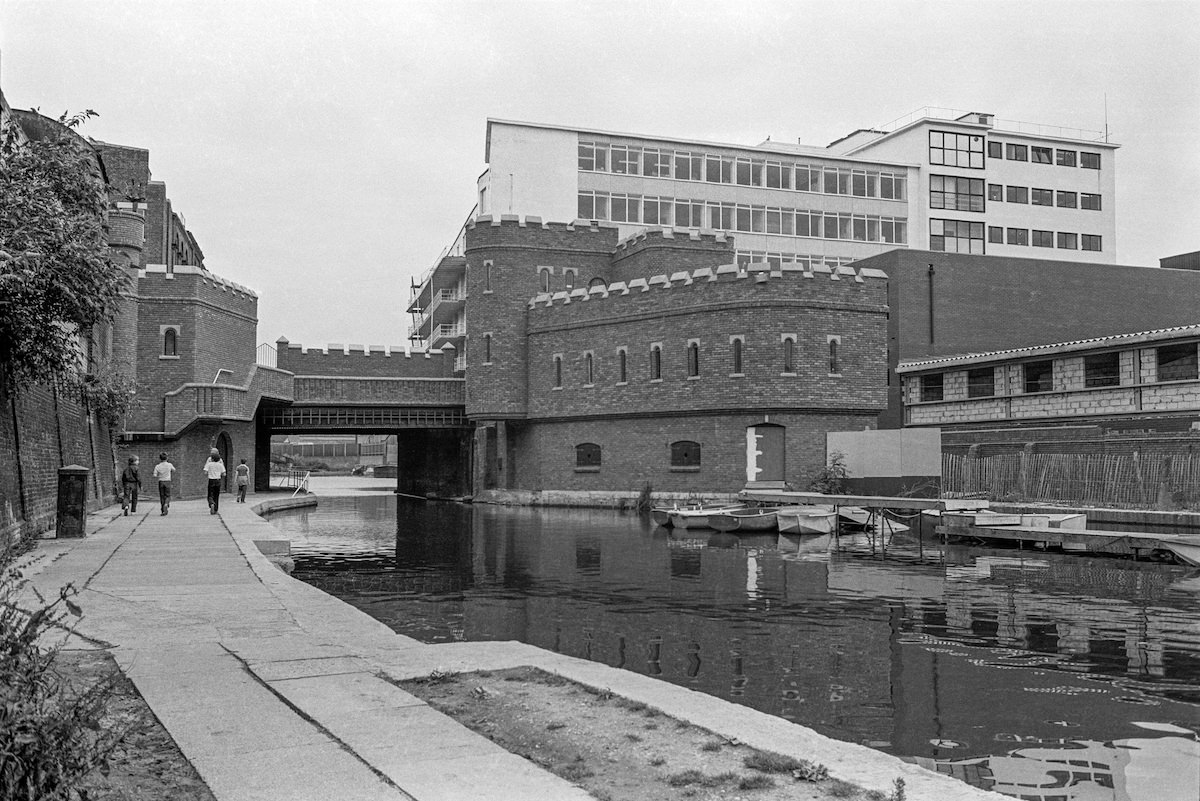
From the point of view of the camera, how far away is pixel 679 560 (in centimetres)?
2230

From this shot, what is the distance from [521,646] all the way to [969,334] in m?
47.6

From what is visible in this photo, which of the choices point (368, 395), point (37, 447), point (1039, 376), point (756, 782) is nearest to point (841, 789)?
point (756, 782)

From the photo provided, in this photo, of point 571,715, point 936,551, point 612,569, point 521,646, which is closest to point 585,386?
point 936,551

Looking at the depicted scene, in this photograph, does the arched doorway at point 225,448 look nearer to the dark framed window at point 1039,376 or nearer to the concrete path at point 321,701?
the concrete path at point 321,701

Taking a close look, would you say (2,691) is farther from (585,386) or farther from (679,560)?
(585,386)

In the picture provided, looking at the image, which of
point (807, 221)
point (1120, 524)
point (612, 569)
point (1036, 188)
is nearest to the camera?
point (612, 569)

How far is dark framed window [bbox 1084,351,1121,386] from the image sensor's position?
122 ft

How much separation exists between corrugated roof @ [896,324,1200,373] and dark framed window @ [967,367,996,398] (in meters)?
0.62

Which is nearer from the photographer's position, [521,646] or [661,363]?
[521,646]

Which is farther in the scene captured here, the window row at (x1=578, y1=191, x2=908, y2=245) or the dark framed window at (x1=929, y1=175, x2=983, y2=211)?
the dark framed window at (x1=929, y1=175, x2=983, y2=211)

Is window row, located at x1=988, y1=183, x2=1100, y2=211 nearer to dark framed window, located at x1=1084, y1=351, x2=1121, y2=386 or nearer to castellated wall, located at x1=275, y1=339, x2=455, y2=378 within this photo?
dark framed window, located at x1=1084, y1=351, x2=1121, y2=386

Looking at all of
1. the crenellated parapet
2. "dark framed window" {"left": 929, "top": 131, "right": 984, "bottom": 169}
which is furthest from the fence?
"dark framed window" {"left": 929, "top": 131, "right": 984, "bottom": 169}

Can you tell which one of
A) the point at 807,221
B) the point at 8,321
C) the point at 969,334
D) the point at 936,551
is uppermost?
the point at 807,221

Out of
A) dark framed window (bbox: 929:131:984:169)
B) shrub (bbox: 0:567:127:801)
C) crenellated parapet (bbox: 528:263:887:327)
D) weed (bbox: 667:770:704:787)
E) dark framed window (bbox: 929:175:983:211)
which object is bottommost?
weed (bbox: 667:770:704:787)
